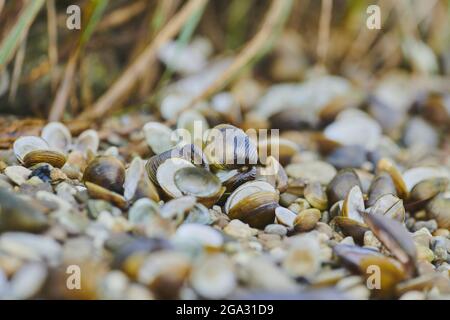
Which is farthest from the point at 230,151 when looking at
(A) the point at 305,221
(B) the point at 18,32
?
(B) the point at 18,32

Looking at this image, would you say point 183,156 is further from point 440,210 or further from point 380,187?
point 440,210

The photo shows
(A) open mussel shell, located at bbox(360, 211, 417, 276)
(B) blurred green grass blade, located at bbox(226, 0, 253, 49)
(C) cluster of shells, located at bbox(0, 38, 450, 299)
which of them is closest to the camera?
(C) cluster of shells, located at bbox(0, 38, 450, 299)

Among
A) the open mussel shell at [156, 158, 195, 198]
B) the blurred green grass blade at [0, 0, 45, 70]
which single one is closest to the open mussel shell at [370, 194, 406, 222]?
the open mussel shell at [156, 158, 195, 198]

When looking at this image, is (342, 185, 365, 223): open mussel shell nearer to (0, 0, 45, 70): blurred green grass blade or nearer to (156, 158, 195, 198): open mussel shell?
(156, 158, 195, 198): open mussel shell

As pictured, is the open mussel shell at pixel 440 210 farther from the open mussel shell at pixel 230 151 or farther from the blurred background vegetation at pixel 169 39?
the blurred background vegetation at pixel 169 39

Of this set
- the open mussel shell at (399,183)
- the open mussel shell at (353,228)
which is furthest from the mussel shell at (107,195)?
the open mussel shell at (399,183)

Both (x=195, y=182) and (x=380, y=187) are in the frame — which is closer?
(x=195, y=182)
